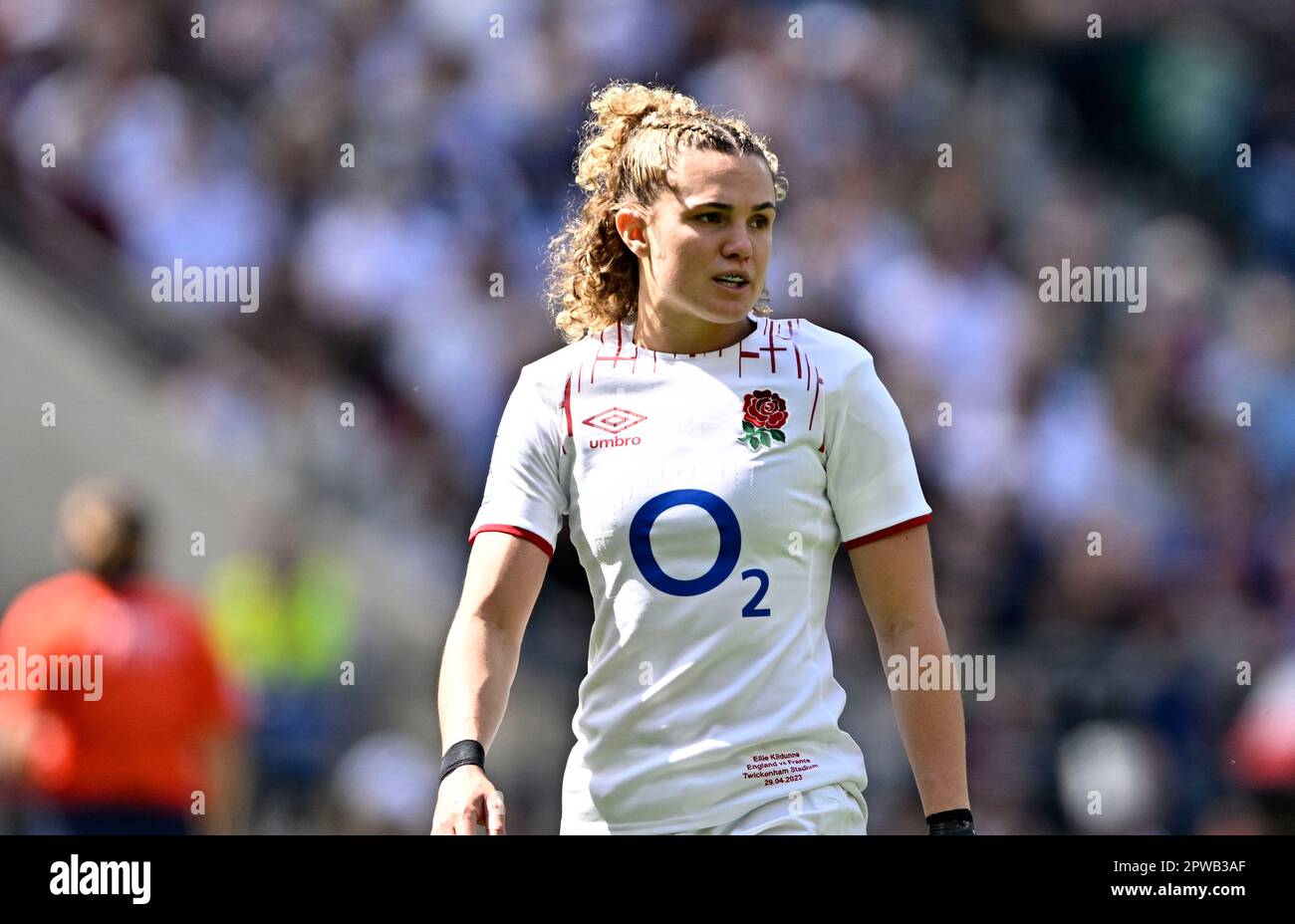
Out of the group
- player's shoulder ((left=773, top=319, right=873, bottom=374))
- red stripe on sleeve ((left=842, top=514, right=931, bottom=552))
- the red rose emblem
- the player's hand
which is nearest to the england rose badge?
the red rose emblem

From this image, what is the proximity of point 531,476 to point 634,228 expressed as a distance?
18.6 inches

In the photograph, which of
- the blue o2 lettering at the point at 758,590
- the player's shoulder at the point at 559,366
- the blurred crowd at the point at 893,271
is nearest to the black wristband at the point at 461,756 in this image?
the blue o2 lettering at the point at 758,590

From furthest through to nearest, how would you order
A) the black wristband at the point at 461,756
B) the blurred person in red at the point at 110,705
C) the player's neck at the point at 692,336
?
1. the blurred person in red at the point at 110,705
2. the player's neck at the point at 692,336
3. the black wristband at the point at 461,756

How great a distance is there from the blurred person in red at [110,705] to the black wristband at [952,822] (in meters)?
2.46

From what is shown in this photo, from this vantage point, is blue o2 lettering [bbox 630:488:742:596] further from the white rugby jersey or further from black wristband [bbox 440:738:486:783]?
black wristband [bbox 440:738:486:783]

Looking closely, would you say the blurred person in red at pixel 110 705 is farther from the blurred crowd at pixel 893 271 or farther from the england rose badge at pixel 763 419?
the england rose badge at pixel 763 419

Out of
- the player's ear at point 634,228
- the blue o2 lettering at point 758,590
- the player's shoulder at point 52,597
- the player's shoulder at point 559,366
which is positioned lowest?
the player's shoulder at point 52,597

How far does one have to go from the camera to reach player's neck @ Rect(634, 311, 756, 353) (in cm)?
259

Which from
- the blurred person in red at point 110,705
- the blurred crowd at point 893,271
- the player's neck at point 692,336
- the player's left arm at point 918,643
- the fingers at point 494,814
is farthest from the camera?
the blurred crowd at point 893,271

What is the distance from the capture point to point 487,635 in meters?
2.50

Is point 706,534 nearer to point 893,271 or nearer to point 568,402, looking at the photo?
point 568,402

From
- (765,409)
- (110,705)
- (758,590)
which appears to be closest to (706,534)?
(758,590)

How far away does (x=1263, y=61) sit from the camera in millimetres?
5711

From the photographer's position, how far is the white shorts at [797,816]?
7.85 ft
